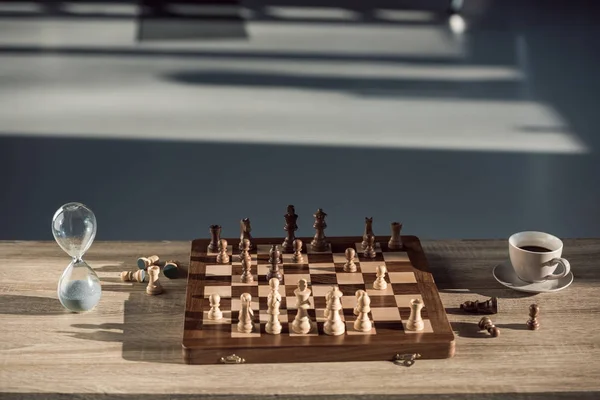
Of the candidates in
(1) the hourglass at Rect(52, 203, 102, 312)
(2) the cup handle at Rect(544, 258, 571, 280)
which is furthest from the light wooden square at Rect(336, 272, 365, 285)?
(1) the hourglass at Rect(52, 203, 102, 312)

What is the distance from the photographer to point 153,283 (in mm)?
2342

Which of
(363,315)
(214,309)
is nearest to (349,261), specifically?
(363,315)

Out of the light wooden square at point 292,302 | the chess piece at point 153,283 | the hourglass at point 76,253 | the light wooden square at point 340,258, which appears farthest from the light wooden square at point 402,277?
the hourglass at point 76,253

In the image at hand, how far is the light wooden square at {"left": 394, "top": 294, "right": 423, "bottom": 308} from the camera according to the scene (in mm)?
2248

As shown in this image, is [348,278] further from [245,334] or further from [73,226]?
[73,226]

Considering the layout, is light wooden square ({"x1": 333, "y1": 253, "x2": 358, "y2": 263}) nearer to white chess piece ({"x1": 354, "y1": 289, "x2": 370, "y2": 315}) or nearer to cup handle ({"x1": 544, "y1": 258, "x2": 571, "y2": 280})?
white chess piece ({"x1": 354, "y1": 289, "x2": 370, "y2": 315})

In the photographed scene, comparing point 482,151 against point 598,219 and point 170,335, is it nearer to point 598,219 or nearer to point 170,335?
point 598,219

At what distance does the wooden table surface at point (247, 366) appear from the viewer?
196 centimetres

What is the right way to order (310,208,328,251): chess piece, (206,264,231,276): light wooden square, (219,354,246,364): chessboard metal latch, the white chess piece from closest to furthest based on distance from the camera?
(219,354,246,364): chessboard metal latch < the white chess piece < (206,264,231,276): light wooden square < (310,208,328,251): chess piece

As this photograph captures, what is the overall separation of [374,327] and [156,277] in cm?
54

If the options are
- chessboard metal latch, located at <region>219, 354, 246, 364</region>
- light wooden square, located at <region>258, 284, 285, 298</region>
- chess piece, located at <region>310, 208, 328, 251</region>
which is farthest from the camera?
chess piece, located at <region>310, 208, 328, 251</region>

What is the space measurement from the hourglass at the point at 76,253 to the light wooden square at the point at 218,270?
27 cm

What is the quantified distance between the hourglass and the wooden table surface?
38 millimetres

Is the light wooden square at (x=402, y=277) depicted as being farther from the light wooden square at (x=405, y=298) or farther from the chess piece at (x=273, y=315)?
the chess piece at (x=273, y=315)
